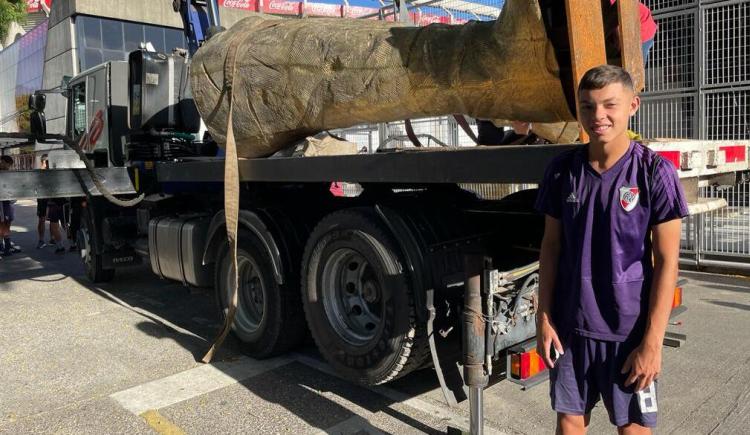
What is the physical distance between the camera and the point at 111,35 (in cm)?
2936

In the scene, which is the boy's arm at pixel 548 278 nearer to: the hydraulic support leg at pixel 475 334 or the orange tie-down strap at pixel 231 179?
the hydraulic support leg at pixel 475 334

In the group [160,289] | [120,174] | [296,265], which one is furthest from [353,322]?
[160,289]

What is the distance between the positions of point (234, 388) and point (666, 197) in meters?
3.33

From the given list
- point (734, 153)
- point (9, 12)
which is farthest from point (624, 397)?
point (9, 12)

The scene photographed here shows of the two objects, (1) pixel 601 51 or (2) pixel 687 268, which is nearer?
(1) pixel 601 51

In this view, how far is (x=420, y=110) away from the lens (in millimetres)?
3676

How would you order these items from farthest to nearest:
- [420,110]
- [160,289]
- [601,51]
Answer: [160,289], [420,110], [601,51]

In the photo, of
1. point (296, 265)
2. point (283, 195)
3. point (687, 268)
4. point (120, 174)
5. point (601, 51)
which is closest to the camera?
point (601, 51)

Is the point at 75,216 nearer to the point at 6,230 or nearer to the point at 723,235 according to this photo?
the point at 6,230

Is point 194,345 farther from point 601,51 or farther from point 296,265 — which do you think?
point 601,51

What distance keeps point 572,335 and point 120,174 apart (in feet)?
19.0

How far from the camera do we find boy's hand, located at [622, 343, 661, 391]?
6.84 feet

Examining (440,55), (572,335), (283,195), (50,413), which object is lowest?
(50,413)

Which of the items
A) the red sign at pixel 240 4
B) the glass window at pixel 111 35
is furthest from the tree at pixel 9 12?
the red sign at pixel 240 4
